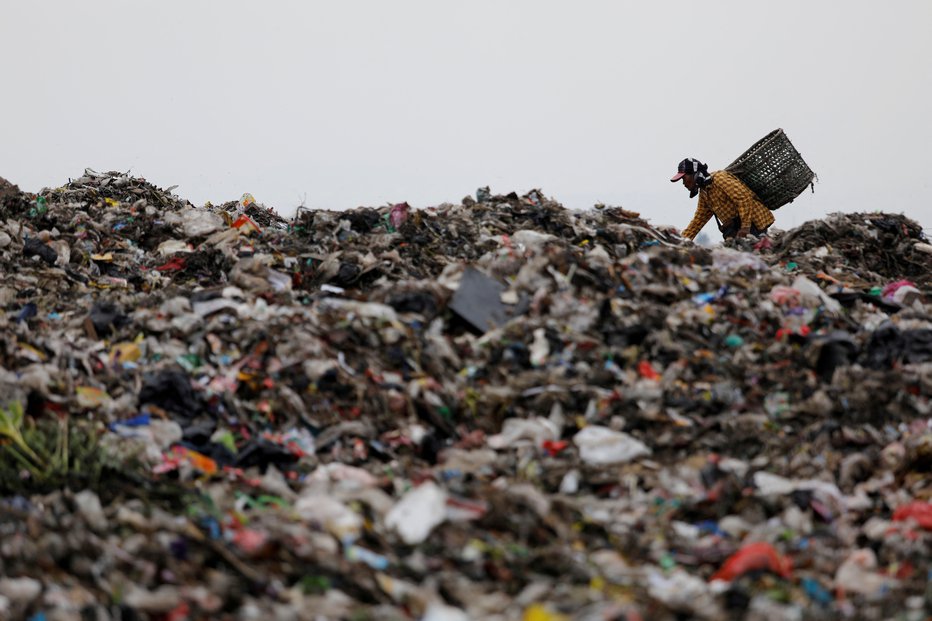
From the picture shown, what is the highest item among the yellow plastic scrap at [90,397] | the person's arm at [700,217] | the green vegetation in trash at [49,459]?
the person's arm at [700,217]

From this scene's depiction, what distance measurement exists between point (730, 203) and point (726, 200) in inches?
2.3

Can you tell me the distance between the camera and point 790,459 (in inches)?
166

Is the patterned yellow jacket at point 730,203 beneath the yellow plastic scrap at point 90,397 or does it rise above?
above

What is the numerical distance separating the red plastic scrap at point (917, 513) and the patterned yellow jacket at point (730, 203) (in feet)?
19.9

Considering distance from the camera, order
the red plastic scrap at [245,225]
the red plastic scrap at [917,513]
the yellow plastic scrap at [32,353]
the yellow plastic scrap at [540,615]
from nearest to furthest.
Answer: the yellow plastic scrap at [540,615] < the red plastic scrap at [917,513] < the yellow plastic scrap at [32,353] < the red plastic scrap at [245,225]

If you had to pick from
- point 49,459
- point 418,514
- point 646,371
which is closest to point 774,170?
point 646,371

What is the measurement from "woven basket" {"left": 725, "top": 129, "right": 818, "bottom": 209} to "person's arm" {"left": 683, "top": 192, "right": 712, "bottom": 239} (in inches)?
18.4

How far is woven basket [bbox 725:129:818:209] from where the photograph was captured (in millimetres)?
9414

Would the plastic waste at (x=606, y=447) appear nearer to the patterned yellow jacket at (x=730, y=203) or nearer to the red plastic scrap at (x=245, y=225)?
the red plastic scrap at (x=245, y=225)

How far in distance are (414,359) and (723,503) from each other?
6.16 ft

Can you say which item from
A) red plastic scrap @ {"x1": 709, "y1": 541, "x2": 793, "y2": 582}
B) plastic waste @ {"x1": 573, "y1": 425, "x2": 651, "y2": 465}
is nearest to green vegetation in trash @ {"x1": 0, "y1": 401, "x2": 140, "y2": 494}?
plastic waste @ {"x1": 573, "y1": 425, "x2": 651, "y2": 465}

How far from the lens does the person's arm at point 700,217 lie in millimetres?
9617

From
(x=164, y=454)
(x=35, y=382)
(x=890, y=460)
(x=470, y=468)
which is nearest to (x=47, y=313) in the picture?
(x=35, y=382)

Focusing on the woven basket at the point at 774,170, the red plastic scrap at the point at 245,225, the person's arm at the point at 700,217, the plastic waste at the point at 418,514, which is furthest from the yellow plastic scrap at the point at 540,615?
the woven basket at the point at 774,170
